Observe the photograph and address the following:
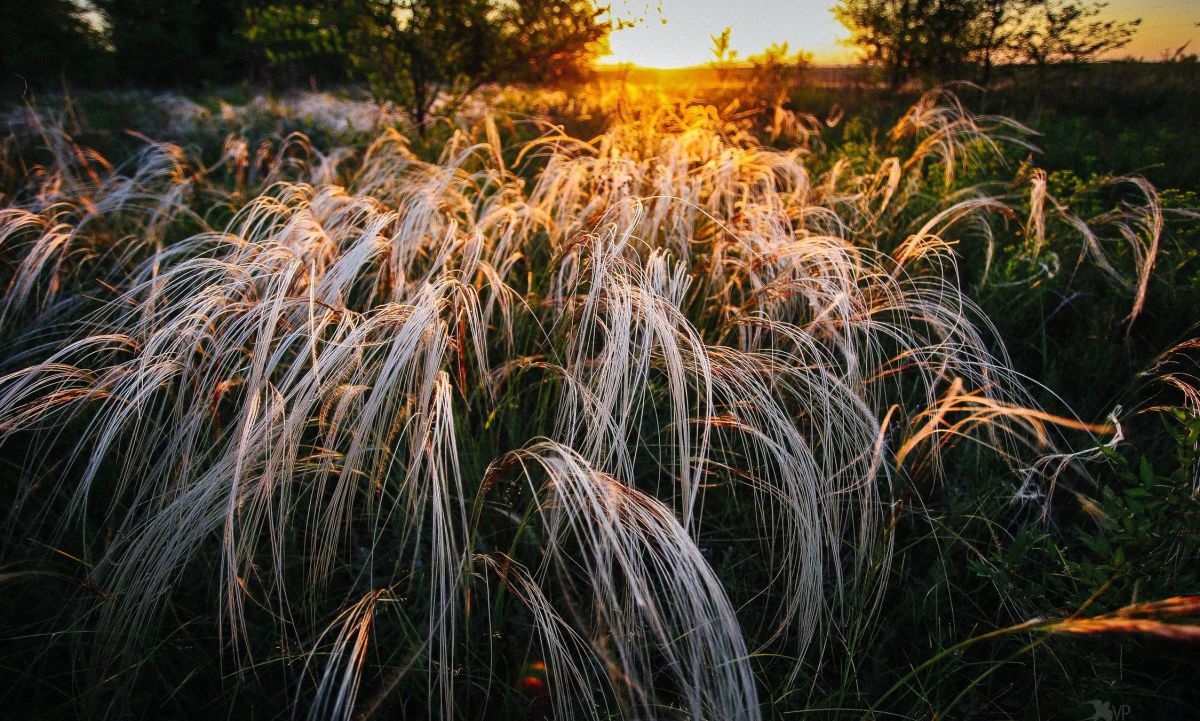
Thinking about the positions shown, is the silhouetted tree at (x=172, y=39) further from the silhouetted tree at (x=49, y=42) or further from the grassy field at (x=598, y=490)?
the grassy field at (x=598, y=490)

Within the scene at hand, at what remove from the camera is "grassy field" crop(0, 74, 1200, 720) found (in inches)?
36.8

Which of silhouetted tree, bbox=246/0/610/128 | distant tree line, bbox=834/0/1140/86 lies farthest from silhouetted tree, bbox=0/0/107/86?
distant tree line, bbox=834/0/1140/86

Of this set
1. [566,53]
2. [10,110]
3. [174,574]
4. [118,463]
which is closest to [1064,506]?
[174,574]

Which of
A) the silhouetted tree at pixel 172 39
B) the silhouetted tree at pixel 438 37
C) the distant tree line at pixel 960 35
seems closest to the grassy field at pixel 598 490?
the silhouetted tree at pixel 438 37

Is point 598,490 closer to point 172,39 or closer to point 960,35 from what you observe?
point 960,35

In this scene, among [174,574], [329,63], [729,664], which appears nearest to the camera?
[729,664]

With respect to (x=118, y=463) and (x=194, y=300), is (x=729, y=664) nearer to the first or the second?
(x=194, y=300)

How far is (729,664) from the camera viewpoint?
0.81 meters

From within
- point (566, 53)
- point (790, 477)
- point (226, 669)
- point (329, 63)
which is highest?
point (329, 63)

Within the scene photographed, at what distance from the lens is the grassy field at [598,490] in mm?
936

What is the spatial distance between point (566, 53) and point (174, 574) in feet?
14.2

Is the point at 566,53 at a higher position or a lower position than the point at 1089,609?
Answer: higher

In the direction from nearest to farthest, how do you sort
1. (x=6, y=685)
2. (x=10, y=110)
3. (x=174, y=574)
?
1. (x=6, y=685)
2. (x=174, y=574)
3. (x=10, y=110)

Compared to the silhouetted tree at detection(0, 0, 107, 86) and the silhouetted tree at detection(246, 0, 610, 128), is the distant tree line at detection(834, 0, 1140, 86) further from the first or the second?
the silhouetted tree at detection(0, 0, 107, 86)
